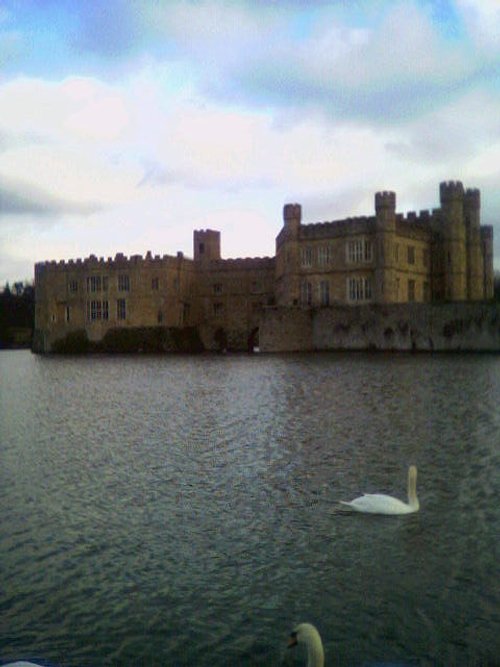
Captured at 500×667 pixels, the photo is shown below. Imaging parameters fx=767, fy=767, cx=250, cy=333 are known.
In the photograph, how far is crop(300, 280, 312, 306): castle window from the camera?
5584 cm

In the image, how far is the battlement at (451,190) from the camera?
54.2 meters

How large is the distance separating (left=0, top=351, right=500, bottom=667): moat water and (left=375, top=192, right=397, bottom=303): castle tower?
1296 inches

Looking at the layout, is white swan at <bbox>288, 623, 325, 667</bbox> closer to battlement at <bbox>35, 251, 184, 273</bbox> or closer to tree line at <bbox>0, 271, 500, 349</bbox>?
battlement at <bbox>35, 251, 184, 273</bbox>

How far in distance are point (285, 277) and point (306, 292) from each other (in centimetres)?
220

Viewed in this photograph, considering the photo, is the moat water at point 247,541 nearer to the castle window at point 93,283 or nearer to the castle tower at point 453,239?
the castle tower at point 453,239

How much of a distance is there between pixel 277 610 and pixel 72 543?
9.98 feet

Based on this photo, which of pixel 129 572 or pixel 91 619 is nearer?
pixel 91 619

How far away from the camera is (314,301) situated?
183 feet

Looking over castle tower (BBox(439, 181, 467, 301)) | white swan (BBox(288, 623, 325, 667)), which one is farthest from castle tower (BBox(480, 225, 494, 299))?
white swan (BBox(288, 623, 325, 667))

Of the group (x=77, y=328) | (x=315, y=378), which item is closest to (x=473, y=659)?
(x=315, y=378)

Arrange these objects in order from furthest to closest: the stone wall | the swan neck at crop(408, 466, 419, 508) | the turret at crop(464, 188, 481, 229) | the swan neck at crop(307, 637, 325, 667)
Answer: the turret at crop(464, 188, 481, 229) < the stone wall < the swan neck at crop(408, 466, 419, 508) < the swan neck at crop(307, 637, 325, 667)

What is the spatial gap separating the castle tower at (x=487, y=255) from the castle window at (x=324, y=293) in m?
13.6

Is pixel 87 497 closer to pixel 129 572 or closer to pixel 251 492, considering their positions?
pixel 251 492

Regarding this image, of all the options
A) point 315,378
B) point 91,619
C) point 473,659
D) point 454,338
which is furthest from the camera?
point 454,338
